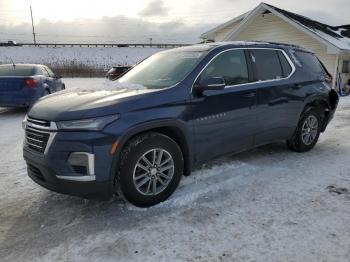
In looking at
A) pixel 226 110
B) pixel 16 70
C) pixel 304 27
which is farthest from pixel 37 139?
pixel 304 27

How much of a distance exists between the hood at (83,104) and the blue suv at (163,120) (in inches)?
0.4

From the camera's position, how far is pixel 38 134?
3547 millimetres

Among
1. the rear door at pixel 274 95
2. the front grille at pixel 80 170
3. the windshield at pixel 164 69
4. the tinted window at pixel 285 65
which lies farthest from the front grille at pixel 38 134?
the tinted window at pixel 285 65

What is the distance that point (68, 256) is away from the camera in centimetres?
300

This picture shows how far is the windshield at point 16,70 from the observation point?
1026 cm

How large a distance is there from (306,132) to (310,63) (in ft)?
3.94

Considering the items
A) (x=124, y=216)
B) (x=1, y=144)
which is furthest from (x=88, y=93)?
(x=1, y=144)

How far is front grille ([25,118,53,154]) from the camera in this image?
3441 millimetres

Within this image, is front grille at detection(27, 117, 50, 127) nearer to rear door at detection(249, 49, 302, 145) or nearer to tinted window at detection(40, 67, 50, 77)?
rear door at detection(249, 49, 302, 145)

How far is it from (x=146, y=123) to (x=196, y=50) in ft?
A: 5.26

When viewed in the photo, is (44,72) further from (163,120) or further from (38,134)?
(163,120)

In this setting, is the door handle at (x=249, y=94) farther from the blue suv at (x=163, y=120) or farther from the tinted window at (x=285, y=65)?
the tinted window at (x=285, y=65)

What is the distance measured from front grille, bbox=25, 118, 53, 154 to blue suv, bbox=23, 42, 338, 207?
0.01m

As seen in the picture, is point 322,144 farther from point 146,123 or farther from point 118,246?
point 118,246
